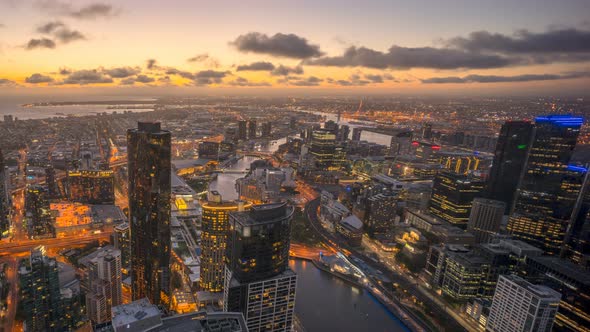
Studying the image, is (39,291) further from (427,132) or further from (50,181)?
(427,132)

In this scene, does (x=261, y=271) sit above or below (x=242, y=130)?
above

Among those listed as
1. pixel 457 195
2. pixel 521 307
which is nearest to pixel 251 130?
pixel 457 195

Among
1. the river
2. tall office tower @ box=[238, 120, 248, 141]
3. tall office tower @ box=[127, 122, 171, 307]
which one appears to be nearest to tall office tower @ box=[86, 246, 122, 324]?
tall office tower @ box=[127, 122, 171, 307]

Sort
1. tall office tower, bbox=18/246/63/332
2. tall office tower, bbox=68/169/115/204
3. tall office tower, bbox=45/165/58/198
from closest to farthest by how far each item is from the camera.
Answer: tall office tower, bbox=18/246/63/332
tall office tower, bbox=68/169/115/204
tall office tower, bbox=45/165/58/198

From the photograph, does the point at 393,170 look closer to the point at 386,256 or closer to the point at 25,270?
the point at 386,256

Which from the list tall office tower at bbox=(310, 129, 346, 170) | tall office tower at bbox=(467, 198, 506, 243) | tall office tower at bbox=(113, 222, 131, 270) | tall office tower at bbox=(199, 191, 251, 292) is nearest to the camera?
tall office tower at bbox=(199, 191, 251, 292)

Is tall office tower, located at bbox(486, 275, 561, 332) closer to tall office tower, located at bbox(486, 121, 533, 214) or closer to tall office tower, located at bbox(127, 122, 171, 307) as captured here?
tall office tower, located at bbox(486, 121, 533, 214)

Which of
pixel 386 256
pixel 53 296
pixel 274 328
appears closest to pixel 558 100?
pixel 386 256
